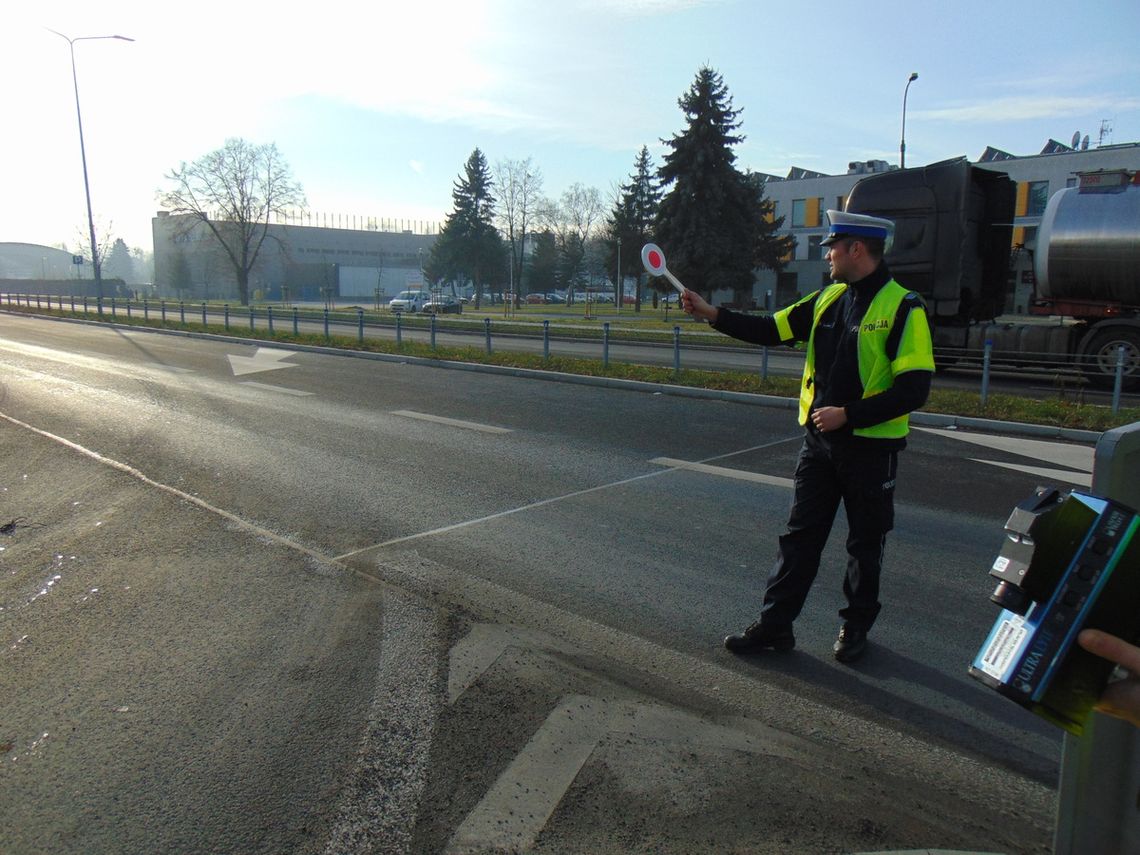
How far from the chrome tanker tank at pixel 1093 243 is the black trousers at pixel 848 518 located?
1410 cm

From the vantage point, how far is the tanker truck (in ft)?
49.1

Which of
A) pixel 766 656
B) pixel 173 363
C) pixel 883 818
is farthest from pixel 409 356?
pixel 883 818

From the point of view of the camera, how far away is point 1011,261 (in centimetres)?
1755

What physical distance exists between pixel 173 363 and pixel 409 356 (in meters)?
5.24

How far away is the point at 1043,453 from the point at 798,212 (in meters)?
58.3

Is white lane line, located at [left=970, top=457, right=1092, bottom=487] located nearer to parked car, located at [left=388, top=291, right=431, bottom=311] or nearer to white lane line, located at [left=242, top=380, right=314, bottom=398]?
white lane line, located at [left=242, top=380, right=314, bottom=398]

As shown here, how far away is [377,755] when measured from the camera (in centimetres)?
316

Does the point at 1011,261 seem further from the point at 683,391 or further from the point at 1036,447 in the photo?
the point at 1036,447

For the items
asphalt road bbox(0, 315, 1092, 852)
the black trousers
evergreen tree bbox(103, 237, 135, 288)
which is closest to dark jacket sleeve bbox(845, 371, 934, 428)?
the black trousers

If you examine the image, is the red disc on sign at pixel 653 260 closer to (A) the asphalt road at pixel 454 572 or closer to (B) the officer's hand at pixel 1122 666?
(A) the asphalt road at pixel 454 572

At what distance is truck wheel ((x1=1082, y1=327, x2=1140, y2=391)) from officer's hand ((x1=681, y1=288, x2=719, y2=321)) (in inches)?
535

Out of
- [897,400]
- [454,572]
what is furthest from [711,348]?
[897,400]

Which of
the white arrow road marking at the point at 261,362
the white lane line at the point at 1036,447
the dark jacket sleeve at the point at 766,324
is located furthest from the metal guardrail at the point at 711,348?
the dark jacket sleeve at the point at 766,324

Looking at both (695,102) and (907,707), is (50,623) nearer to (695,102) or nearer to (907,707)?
(907,707)
